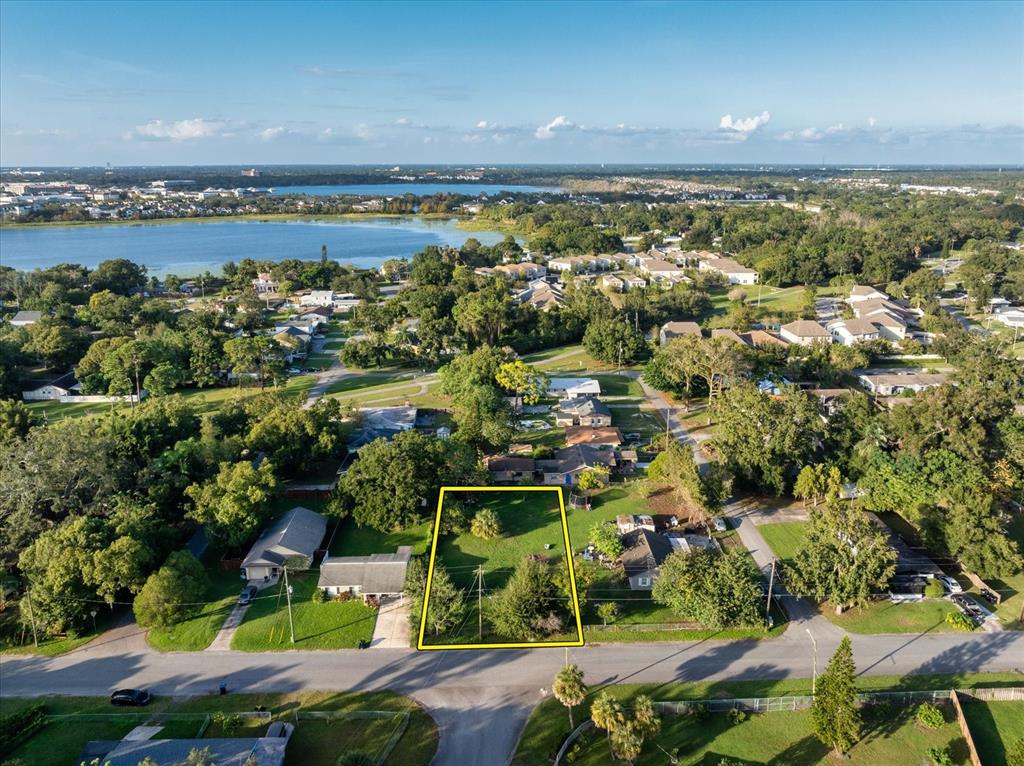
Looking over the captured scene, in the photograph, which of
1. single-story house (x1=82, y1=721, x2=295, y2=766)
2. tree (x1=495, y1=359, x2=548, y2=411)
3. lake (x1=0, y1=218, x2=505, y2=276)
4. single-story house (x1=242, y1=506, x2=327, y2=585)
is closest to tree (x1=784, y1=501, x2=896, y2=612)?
single-story house (x1=82, y1=721, x2=295, y2=766)

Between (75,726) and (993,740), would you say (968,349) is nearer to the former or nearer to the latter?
(993,740)

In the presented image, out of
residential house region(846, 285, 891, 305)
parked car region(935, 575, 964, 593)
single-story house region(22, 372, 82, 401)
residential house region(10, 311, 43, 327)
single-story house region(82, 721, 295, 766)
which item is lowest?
parked car region(935, 575, 964, 593)

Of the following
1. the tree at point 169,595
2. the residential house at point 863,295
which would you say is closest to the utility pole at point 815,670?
the tree at point 169,595

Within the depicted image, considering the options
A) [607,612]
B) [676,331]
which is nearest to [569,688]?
[607,612]

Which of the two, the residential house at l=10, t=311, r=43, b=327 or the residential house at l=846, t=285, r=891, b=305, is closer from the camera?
the residential house at l=10, t=311, r=43, b=327

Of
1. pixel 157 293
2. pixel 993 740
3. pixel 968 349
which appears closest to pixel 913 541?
pixel 993 740

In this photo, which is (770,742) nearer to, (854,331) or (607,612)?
(607,612)

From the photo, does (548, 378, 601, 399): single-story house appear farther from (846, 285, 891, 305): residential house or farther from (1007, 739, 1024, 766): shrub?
(846, 285, 891, 305): residential house
